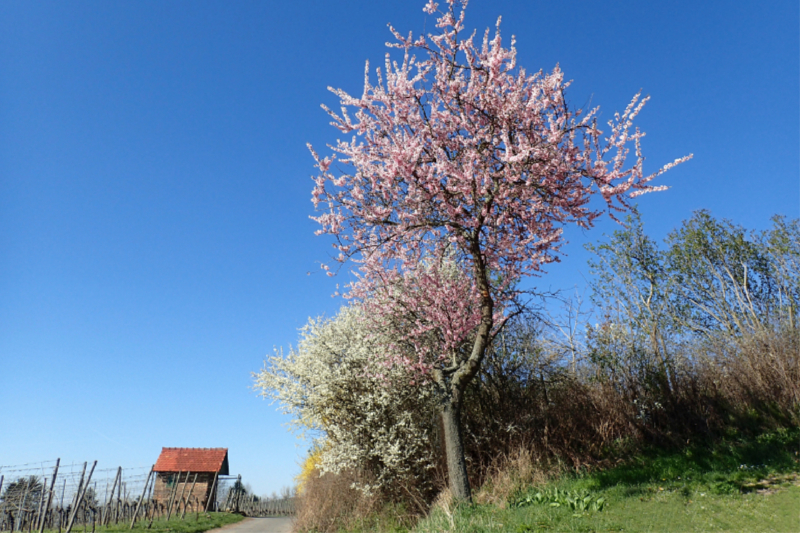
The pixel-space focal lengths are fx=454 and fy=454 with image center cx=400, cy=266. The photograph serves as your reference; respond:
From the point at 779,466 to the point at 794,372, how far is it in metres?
4.99

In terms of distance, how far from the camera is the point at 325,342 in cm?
1211

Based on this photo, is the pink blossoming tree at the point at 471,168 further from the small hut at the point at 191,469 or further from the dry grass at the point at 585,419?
the small hut at the point at 191,469

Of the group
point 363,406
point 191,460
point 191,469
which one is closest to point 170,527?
point 363,406

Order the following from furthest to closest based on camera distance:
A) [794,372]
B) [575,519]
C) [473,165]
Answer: [794,372]
[473,165]
[575,519]

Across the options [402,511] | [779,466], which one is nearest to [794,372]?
[779,466]

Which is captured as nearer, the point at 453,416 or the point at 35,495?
the point at 453,416

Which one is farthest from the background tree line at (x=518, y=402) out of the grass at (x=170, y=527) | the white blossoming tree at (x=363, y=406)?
the grass at (x=170, y=527)

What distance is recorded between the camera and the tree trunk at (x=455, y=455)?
8.14m

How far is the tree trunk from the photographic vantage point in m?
8.14

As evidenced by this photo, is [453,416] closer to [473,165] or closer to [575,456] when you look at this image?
[575,456]

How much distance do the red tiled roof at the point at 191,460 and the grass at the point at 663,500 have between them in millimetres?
30442

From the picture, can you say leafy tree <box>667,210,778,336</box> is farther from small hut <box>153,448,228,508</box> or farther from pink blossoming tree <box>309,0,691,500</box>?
small hut <box>153,448,228,508</box>

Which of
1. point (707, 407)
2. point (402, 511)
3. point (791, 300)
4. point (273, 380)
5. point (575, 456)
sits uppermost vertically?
point (791, 300)

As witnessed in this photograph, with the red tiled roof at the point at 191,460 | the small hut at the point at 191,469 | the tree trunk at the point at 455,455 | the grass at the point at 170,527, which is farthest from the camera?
the red tiled roof at the point at 191,460
